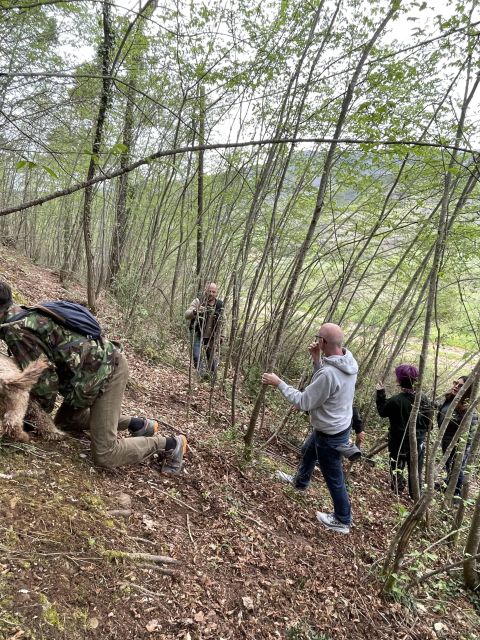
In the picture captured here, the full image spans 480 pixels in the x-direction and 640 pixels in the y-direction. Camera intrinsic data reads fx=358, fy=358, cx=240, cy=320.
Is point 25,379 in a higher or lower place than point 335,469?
higher

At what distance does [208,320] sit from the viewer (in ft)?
18.0

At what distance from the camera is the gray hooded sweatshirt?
2979 mm

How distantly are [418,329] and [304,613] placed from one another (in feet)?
23.5

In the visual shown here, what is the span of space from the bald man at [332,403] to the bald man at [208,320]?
5.37 feet

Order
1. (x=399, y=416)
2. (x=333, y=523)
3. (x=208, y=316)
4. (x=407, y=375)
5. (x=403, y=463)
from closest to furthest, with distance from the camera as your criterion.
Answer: (x=333, y=523)
(x=407, y=375)
(x=399, y=416)
(x=403, y=463)
(x=208, y=316)

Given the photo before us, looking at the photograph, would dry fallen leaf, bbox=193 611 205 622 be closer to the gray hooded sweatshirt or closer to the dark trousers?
the gray hooded sweatshirt

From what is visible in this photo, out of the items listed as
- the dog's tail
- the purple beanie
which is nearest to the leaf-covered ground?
the dog's tail

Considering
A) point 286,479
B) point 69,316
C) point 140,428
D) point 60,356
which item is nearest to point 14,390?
point 60,356

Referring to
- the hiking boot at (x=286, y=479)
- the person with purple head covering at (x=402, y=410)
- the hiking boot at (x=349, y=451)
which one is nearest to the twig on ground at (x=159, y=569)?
the hiking boot at (x=349, y=451)

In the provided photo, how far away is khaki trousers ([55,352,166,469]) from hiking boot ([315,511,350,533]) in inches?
69.3

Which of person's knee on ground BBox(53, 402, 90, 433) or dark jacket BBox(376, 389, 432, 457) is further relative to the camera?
dark jacket BBox(376, 389, 432, 457)

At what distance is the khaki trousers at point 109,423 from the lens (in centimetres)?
253

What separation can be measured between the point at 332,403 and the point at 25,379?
228cm

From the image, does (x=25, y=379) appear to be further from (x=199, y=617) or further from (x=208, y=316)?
(x=208, y=316)
